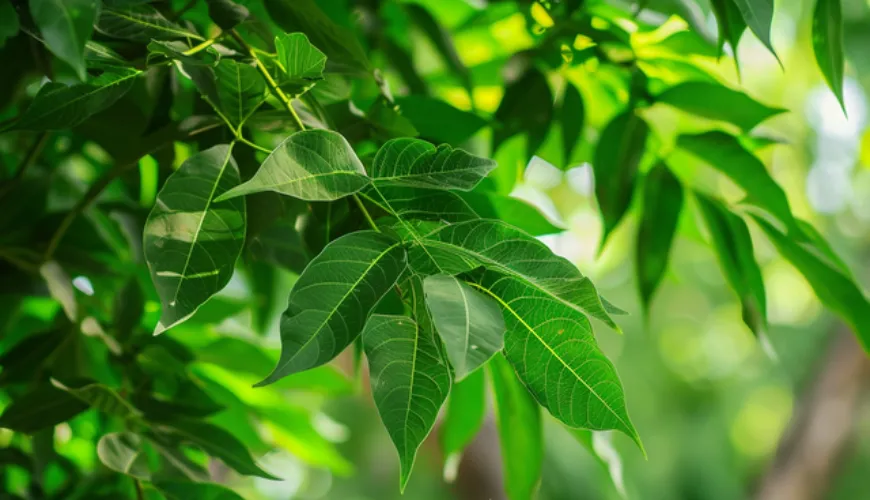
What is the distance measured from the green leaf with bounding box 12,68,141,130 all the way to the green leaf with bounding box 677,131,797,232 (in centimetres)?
32

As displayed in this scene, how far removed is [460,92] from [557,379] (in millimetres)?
610

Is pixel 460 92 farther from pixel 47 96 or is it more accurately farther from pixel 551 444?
pixel 551 444

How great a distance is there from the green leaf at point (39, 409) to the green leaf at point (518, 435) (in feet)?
0.71

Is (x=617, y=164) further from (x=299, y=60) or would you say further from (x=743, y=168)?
(x=299, y=60)

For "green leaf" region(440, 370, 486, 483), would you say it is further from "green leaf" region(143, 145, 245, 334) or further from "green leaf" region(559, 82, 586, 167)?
"green leaf" region(143, 145, 245, 334)

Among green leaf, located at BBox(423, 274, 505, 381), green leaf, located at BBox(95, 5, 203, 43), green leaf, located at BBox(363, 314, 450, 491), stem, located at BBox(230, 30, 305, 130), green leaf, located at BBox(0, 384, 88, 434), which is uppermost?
green leaf, located at BBox(95, 5, 203, 43)

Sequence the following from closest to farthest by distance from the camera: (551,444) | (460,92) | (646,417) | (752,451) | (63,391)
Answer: (63,391) → (460,92) → (551,444) → (646,417) → (752,451)

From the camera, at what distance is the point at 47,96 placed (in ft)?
0.98

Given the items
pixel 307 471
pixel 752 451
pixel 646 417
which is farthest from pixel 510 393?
pixel 752 451

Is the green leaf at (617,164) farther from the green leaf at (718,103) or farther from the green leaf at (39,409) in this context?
the green leaf at (39,409)

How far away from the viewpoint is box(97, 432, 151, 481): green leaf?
353 mm

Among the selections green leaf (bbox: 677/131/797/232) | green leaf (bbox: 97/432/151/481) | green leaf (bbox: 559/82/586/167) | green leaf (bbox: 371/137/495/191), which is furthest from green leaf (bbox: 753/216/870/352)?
green leaf (bbox: 97/432/151/481)

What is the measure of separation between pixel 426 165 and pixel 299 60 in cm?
6

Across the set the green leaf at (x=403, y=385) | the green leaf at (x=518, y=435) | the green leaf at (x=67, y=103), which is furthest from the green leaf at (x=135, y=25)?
the green leaf at (x=518, y=435)
